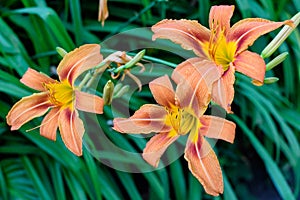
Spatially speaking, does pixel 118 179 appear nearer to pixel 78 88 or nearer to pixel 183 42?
pixel 78 88

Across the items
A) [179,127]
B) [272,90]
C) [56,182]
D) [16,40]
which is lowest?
[56,182]

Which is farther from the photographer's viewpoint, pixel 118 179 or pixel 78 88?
pixel 118 179

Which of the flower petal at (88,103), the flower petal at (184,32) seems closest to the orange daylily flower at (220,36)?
the flower petal at (184,32)

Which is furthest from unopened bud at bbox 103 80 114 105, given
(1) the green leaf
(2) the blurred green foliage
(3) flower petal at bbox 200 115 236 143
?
(1) the green leaf

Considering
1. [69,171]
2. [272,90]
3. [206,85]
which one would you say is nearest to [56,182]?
[69,171]

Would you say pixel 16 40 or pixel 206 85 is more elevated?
pixel 206 85

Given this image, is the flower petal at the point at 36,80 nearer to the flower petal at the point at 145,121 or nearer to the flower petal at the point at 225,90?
Answer: the flower petal at the point at 145,121

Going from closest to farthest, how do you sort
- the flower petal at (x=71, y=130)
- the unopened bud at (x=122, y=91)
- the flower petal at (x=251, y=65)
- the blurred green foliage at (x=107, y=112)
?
1. the flower petal at (x=251, y=65)
2. the flower petal at (x=71, y=130)
3. the unopened bud at (x=122, y=91)
4. the blurred green foliage at (x=107, y=112)

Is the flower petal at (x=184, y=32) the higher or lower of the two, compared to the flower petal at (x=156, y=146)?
higher
